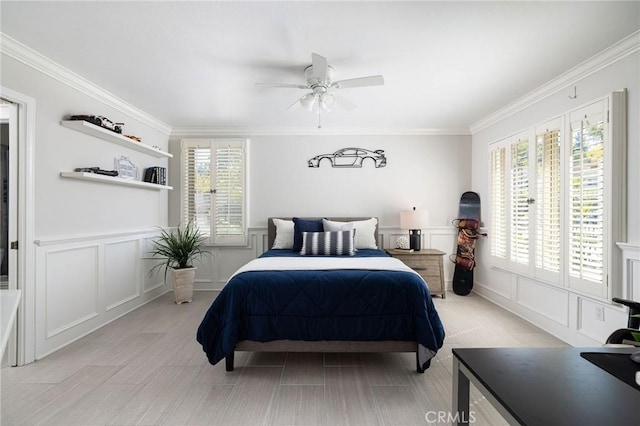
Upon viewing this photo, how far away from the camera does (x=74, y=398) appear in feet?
6.73

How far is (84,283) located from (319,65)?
3.07 meters

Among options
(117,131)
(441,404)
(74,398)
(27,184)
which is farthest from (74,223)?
(441,404)

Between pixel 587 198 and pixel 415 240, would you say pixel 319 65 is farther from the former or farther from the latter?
pixel 415 240

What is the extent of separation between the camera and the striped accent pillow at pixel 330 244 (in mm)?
3768

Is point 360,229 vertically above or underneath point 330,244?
above

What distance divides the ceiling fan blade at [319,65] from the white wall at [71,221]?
2289 mm

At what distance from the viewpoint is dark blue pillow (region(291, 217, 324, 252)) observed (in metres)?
4.18

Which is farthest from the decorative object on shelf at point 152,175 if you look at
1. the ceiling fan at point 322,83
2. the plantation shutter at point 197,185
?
the ceiling fan at point 322,83

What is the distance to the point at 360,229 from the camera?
431 centimetres

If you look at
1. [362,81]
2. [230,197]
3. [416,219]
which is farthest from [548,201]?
[230,197]

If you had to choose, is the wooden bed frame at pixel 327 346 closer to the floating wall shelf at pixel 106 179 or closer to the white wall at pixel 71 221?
the white wall at pixel 71 221

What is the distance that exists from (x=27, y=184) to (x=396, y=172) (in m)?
4.29

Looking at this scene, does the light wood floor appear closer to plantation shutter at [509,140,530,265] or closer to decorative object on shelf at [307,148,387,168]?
plantation shutter at [509,140,530,265]

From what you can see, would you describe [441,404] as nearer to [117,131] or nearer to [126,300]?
[126,300]
